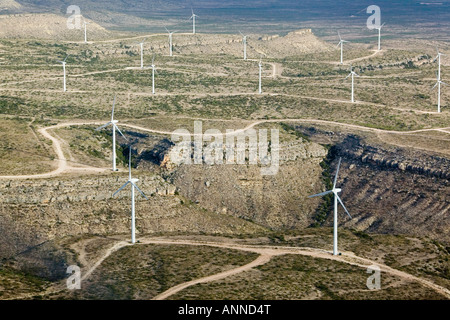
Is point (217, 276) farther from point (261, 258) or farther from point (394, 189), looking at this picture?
point (394, 189)

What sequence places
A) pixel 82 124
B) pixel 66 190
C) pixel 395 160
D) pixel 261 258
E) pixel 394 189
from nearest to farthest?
pixel 261 258
pixel 66 190
pixel 394 189
pixel 395 160
pixel 82 124

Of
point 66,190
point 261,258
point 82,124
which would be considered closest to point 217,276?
point 261,258

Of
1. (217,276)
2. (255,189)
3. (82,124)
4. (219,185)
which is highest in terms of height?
(82,124)

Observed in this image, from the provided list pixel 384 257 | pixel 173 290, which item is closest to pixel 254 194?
pixel 384 257

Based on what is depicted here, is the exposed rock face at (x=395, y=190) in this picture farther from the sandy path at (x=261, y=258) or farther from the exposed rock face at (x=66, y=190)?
the exposed rock face at (x=66, y=190)

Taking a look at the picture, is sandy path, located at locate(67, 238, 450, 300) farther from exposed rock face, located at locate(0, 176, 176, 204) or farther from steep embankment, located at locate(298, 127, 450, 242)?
steep embankment, located at locate(298, 127, 450, 242)

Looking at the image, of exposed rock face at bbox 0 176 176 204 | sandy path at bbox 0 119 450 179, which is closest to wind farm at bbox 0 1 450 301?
exposed rock face at bbox 0 176 176 204

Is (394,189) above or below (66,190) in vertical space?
below

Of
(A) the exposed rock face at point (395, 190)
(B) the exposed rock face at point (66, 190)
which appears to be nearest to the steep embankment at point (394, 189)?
(A) the exposed rock face at point (395, 190)

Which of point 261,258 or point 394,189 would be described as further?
point 394,189
